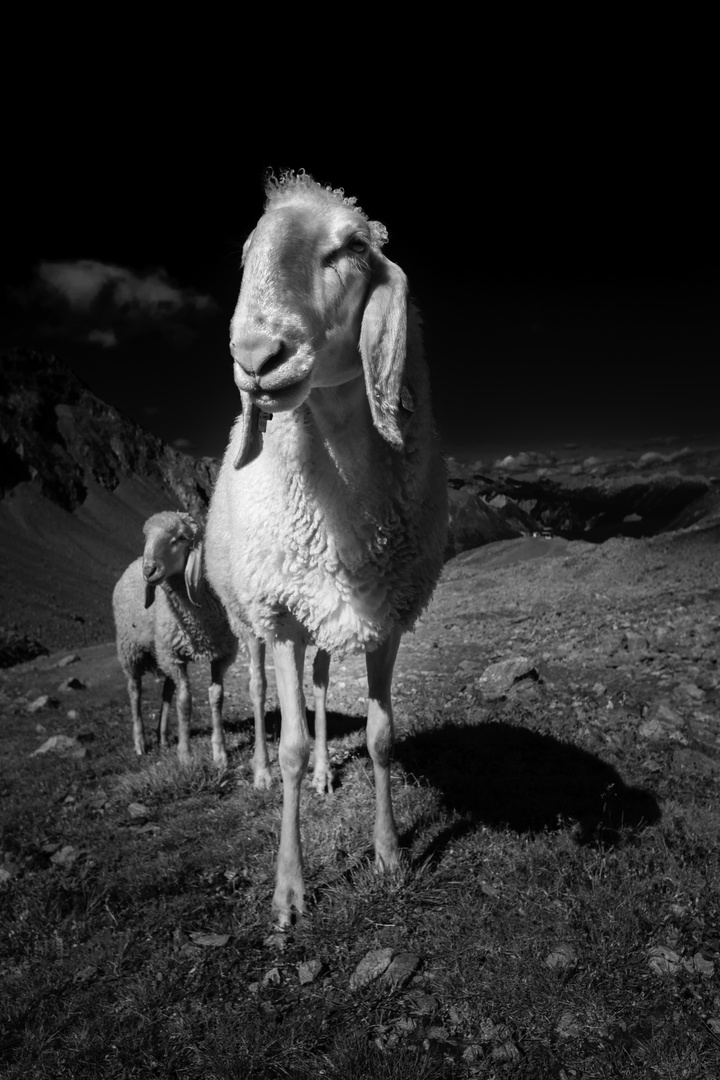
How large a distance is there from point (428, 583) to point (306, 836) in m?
2.59

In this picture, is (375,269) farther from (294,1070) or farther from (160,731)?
(160,731)

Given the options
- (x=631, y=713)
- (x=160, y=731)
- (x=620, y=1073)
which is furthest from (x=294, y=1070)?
(x=160, y=731)

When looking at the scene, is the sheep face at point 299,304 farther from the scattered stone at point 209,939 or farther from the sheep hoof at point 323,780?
the sheep hoof at point 323,780

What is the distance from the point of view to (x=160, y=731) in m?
10.1

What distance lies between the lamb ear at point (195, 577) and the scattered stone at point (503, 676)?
4.32 m

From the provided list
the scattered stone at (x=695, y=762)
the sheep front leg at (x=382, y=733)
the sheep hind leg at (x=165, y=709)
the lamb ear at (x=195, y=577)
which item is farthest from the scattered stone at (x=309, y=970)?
the sheep hind leg at (x=165, y=709)

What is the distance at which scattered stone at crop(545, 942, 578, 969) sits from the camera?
3.66 m

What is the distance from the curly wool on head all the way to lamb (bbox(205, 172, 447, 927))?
0.04 ft

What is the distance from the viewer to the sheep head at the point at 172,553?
8641 mm

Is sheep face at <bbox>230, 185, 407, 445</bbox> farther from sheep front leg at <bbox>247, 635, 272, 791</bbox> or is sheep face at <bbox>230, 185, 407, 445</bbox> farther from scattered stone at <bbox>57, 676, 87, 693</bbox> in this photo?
scattered stone at <bbox>57, 676, 87, 693</bbox>

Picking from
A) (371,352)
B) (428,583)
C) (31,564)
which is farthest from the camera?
(31,564)

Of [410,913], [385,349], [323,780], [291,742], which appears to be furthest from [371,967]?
[385,349]

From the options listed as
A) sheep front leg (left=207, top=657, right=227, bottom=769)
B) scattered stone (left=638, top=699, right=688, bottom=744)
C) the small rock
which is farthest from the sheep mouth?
the small rock

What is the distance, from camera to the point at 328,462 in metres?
4.55
